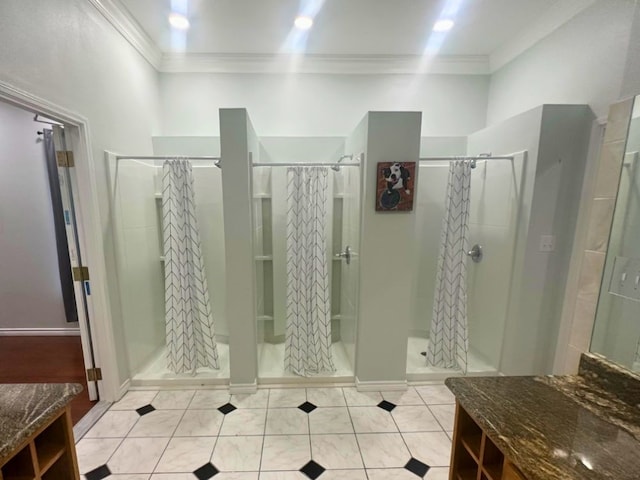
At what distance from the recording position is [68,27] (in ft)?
5.30

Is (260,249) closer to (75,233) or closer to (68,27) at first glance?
(75,233)

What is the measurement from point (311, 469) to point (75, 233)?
2.15 metres

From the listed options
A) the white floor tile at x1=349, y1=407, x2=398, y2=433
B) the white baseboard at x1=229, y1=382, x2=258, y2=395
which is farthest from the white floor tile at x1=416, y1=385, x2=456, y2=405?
the white baseboard at x1=229, y1=382, x2=258, y2=395

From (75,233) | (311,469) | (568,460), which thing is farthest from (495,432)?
(75,233)

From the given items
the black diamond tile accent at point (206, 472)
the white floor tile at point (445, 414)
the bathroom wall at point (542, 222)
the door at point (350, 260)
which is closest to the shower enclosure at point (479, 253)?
the bathroom wall at point (542, 222)

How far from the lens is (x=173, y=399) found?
2.11 metres

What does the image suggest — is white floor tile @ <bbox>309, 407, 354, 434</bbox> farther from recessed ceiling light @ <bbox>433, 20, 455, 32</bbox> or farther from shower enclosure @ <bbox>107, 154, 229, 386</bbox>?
recessed ceiling light @ <bbox>433, 20, 455, 32</bbox>

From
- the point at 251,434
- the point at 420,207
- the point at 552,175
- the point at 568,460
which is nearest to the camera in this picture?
the point at 568,460

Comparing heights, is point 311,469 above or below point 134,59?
below

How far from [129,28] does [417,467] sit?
3.71 meters

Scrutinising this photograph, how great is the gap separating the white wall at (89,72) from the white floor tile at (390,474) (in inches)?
77.2

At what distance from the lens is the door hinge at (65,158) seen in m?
1.78

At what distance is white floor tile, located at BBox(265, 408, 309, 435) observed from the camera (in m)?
1.80

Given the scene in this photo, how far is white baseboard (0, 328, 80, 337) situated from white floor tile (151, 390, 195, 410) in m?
1.81
